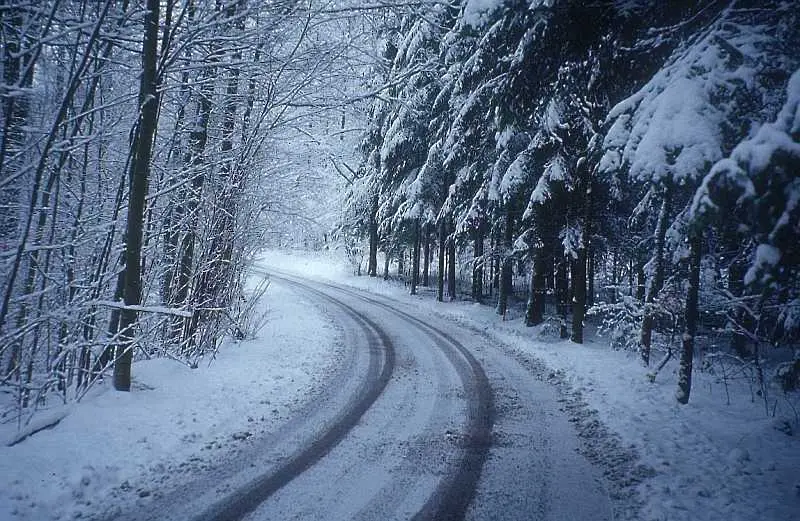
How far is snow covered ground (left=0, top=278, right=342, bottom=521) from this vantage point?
3977 mm

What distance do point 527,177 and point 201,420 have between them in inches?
442

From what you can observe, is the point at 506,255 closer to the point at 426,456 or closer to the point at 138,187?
the point at 426,456

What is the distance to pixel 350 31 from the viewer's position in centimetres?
633

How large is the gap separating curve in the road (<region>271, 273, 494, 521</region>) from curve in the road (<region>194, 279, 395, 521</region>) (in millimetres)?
1617

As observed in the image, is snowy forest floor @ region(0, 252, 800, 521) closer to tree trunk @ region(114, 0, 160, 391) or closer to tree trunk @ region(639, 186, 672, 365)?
tree trunk @ region(639, 186, 672, 365)

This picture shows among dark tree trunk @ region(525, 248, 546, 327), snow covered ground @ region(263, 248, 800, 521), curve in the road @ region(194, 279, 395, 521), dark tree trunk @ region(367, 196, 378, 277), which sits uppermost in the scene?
dark tree trunk @ region(367, 196, 378, 277)

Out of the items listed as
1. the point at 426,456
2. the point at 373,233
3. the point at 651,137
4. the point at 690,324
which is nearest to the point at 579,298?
the point at 690,324

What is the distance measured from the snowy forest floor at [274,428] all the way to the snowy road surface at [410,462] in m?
0.47

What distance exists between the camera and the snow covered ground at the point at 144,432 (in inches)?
157

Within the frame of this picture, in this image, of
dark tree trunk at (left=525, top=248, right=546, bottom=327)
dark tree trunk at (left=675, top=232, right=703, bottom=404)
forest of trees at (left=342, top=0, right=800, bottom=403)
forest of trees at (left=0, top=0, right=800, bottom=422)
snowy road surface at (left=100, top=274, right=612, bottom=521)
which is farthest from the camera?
dark tree trunk at (left=525, top=248, right=546, bottom=327)

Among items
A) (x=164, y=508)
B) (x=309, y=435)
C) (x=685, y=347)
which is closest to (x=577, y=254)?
(x=685, y=347)

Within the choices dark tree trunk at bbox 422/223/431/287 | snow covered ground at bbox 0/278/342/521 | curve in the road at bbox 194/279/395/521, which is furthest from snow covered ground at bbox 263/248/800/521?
dark tree trunk at bbox 422/223/431/287

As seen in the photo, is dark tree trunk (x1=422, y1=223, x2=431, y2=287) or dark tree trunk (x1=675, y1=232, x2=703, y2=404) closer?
dark tree trunk (x1=675, y1=232, x2=703, y2=404)

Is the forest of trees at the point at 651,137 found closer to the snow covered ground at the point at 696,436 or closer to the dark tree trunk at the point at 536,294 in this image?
the dark tree trunk at the point at 536,294
